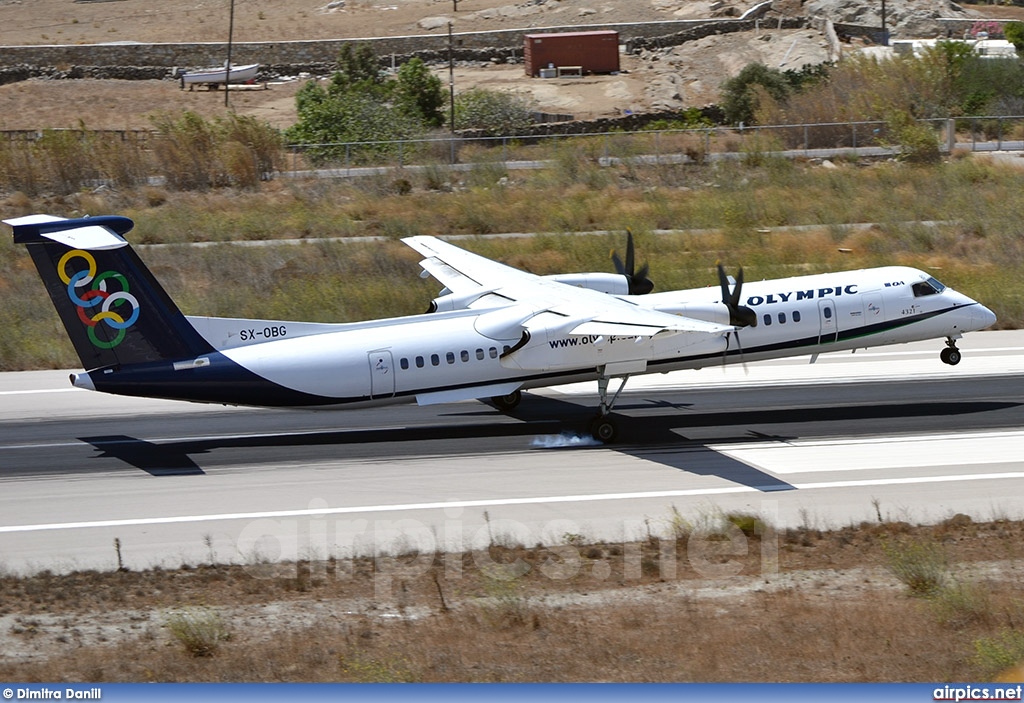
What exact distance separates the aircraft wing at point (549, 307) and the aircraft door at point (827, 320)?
3.31m

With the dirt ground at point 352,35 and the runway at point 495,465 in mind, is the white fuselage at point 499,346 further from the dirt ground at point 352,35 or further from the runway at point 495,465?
the dirt ground at point 352,35

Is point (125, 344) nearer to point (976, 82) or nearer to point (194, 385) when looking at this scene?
point (194, 385)

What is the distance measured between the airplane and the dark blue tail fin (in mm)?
25

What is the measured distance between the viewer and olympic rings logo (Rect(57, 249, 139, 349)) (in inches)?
832

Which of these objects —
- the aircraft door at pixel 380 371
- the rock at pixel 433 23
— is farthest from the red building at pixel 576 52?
the aircraft door at pixel 380 371

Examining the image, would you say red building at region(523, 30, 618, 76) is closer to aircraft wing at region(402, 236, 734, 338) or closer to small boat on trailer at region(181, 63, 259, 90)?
small boat on trailer at region(181, 63, 259, 90)

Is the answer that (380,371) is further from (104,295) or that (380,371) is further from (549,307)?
(104,295)

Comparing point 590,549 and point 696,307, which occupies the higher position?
point 696,307

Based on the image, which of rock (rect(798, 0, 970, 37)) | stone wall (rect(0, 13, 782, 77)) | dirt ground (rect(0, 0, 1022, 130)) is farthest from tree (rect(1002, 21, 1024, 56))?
stone wall (rect(0, 13, 782, 77))

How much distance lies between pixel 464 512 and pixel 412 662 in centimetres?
660

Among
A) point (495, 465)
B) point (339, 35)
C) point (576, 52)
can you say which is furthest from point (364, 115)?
point (339, 35)

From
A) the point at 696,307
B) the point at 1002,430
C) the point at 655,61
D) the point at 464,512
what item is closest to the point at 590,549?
the point at 464,512

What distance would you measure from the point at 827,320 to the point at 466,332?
776 centimetres

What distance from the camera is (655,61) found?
99.2m
